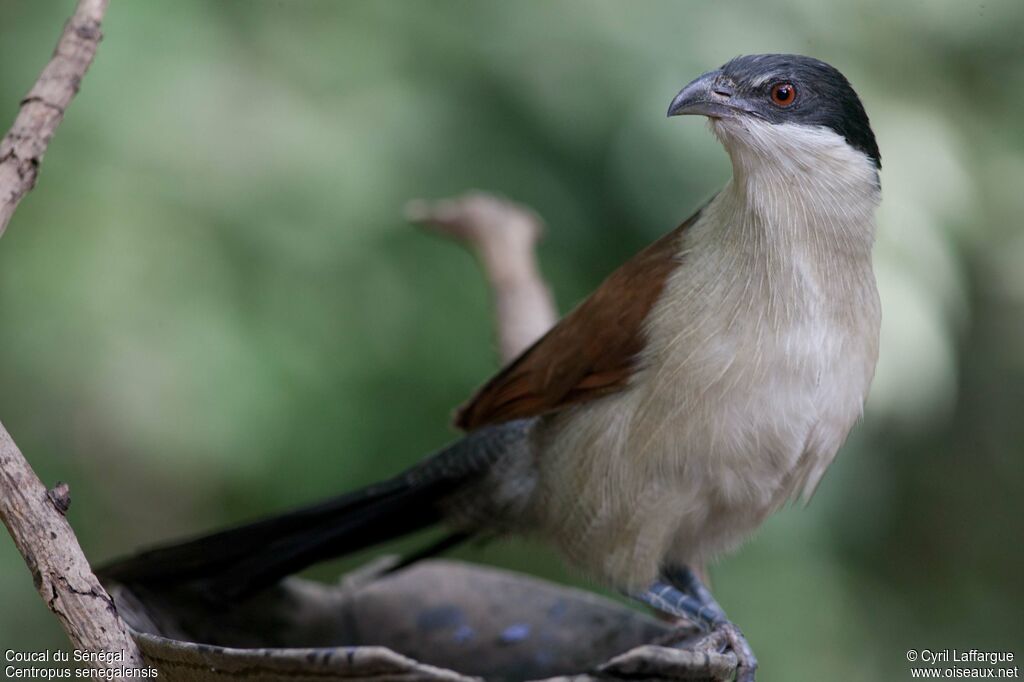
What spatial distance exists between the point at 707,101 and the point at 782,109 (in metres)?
0.13

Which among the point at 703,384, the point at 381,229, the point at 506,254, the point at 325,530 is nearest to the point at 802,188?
the point at 703,384

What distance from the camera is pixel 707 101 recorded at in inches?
72.2

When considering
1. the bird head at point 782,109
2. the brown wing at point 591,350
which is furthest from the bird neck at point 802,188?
the brown wing at point 591,350

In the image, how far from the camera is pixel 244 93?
3076 mm

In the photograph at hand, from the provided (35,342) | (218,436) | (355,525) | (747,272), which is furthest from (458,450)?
(35,342)

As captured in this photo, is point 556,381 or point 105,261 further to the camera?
point 105,261

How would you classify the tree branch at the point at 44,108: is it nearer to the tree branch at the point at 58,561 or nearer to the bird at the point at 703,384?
the tree branch at the point at 58,561

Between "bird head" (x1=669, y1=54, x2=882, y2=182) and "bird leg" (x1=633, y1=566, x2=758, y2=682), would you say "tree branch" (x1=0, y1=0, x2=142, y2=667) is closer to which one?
"bird leg" (x1=633, y1=566, x2=758, y2=682)

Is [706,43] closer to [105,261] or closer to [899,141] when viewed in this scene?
[899,141]

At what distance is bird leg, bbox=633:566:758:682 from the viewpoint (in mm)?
1750

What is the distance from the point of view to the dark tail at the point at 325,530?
1.96 m

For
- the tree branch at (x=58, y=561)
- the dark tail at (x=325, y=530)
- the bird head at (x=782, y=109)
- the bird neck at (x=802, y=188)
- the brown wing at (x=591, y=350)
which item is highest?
the bird head at (x=782, y=109)

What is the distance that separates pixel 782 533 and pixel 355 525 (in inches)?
52.9

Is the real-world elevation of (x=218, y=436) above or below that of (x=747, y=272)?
below
